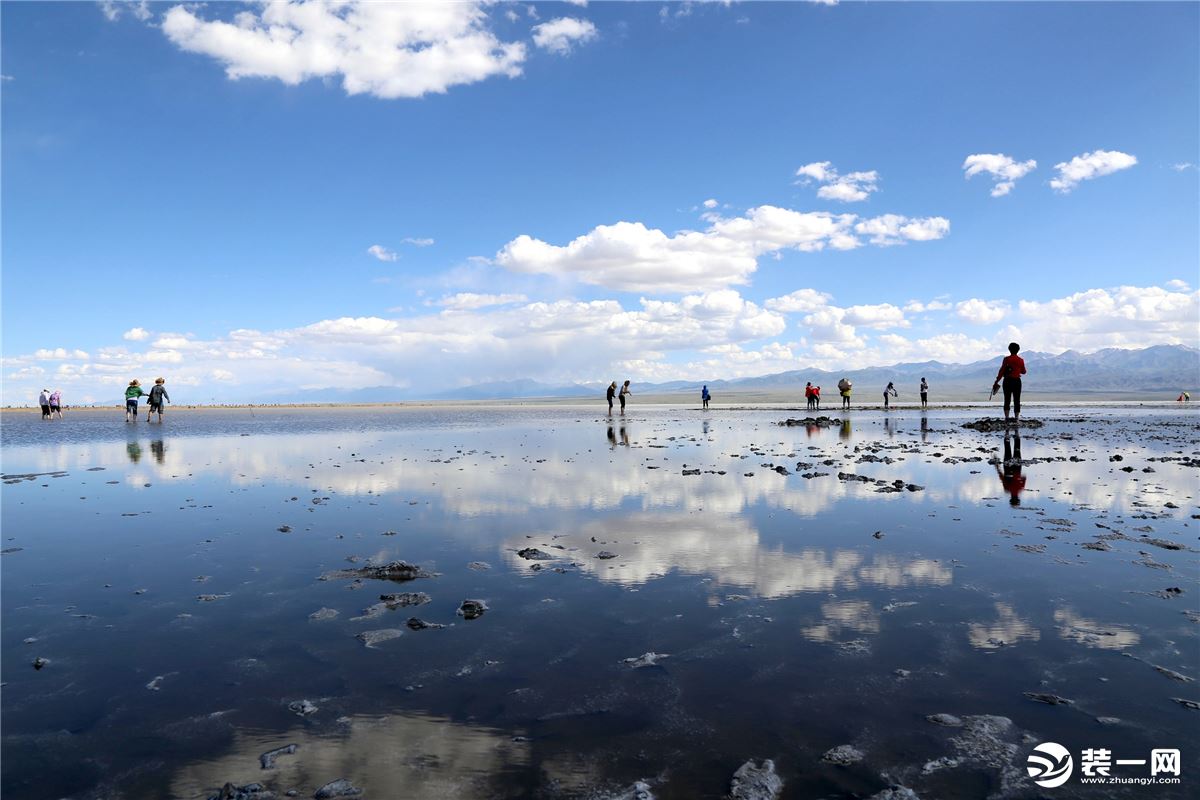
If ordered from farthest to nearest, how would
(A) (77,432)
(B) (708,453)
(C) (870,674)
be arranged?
(A) (77,432) < (B) (708,453) < (C) (870,674)

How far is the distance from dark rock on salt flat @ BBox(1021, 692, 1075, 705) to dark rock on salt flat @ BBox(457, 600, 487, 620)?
538 centimetres

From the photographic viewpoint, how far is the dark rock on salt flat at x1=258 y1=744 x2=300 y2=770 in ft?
15.4

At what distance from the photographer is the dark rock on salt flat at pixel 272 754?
15.4ft

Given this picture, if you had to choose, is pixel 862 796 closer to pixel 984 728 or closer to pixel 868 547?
pixel 984 728

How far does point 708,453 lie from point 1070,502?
11863 mm

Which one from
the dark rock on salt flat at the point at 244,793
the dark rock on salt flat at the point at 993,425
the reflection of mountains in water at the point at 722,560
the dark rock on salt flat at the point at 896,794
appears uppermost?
the dark rock on salt flat at the point at 993,425

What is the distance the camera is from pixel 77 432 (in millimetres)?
39656

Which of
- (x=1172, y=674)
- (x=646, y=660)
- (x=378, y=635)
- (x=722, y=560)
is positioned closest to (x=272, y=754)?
(x=378, y=635)

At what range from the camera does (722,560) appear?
9.48 m

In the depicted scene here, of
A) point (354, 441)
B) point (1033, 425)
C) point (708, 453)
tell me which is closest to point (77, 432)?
point (354, 441)

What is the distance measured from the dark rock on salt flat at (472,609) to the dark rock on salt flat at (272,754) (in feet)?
8.86

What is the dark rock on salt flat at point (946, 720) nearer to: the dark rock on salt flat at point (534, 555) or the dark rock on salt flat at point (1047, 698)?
the dark rock on salt flat at point (1047, 698)

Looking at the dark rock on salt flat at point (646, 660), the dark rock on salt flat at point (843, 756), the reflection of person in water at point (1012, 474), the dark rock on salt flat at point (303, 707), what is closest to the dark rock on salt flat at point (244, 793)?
the dark rock on salt flat at point (303, 707)

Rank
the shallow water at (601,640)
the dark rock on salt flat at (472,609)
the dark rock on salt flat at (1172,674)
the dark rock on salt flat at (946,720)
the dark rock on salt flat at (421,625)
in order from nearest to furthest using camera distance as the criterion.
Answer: the shallow water at (601,640) → the dark rock on salt flat at (946,720) → the dark rock on salt flat at (1172,674) → the dark rock on salt flat at (421,625) → the dark rock on salt flat at (472,609)
